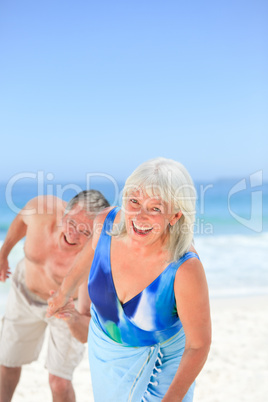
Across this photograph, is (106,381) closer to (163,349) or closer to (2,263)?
(163,349)

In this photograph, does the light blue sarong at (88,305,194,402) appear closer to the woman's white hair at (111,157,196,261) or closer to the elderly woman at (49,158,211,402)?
the elderly woman at (49,158,211,402)

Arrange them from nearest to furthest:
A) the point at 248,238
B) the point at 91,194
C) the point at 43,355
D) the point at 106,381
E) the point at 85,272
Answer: the point at 106,381 → the point at 85,272 → the point at 91,194 → the point at 43,355 → the point at 248,238

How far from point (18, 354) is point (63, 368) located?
0.32m

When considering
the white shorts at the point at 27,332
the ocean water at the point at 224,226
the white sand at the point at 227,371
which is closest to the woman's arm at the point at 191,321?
the white shorts at the point at 27,332

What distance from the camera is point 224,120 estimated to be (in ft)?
73.2

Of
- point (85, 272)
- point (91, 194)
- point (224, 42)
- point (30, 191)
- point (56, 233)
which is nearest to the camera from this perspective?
point (85, 272)

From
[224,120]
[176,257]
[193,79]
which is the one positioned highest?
[193,79]

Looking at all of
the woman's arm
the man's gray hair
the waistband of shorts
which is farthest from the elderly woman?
the waistband of shorts

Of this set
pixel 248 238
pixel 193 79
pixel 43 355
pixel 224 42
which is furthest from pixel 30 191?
pixel 43 355

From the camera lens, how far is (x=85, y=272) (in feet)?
6.72

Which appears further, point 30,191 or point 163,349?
point 30,191

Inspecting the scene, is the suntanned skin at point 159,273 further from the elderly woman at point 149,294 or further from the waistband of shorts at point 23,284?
the waistband of shorts at point 23,284

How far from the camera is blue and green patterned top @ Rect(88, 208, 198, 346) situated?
1588mm

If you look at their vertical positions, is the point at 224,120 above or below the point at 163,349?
above
